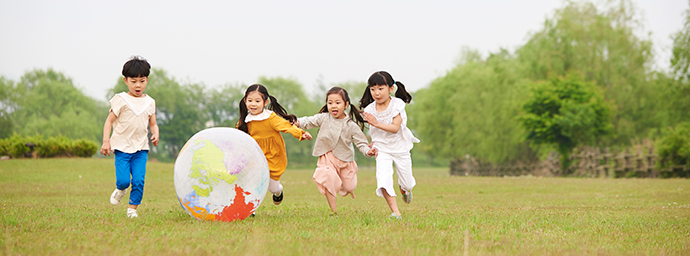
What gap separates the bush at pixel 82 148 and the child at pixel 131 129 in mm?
23336

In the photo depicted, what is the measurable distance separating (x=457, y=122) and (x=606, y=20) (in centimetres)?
1559

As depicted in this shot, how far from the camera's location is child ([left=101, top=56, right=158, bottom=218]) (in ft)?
25.9

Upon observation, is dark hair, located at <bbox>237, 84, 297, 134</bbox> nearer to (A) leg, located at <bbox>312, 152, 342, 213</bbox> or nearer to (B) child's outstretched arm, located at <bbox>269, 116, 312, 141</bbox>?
(B) child's outstretched arm, located at <bbox>269, 116, 312, 141</bbox>

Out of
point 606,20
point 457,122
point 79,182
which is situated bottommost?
point 79,182

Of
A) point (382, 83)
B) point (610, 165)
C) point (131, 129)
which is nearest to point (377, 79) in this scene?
point (382, 83)

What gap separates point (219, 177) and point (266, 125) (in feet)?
4.87

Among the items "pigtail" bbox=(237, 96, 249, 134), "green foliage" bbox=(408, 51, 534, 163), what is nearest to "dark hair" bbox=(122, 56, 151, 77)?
"pigtail" bbox=(237, 96, 249, 134)

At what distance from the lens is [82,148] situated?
29047mm

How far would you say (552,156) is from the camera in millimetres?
39594

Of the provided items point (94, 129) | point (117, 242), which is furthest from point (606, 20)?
point (94, 129)

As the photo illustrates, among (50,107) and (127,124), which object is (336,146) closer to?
(127,124)

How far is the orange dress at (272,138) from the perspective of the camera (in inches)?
322

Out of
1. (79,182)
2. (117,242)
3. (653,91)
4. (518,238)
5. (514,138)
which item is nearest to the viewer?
(117,242)

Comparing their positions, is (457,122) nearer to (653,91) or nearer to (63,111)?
(653,91)
